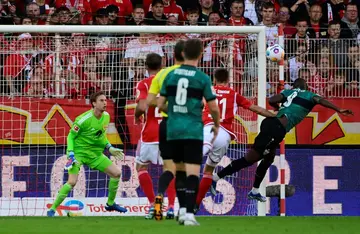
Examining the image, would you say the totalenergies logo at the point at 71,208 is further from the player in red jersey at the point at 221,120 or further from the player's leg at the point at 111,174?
the player in red jersey at the point at 221,120

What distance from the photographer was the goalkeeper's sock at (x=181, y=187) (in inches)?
436

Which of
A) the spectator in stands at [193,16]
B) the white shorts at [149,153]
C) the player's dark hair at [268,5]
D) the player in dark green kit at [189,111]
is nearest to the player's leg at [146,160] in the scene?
the white shorts at [149,153]

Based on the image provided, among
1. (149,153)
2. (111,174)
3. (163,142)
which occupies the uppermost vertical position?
(163,142)

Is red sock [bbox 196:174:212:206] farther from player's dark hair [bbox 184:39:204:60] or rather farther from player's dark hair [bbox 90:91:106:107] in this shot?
player's dark hair [bbox 184:39:204:60]

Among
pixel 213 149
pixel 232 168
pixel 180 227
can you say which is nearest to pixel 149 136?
pixel 213 149

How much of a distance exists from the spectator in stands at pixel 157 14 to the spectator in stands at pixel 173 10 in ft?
0.93

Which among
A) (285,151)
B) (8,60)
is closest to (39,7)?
(8,60)

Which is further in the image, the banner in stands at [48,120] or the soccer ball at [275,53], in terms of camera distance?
the banner in stands at [48,120]

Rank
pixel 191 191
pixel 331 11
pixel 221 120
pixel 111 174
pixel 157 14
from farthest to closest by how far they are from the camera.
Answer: pixel 331 11, pixel 157 14, pixel 111 174, pixel 221 120, pixel 191 191

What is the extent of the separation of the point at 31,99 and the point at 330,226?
6.46 m

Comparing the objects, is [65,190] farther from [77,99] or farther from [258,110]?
[258,110]

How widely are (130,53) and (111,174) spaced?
2182 millimetres

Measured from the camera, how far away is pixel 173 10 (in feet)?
63.7

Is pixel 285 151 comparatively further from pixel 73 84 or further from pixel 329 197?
pixel 73 84
